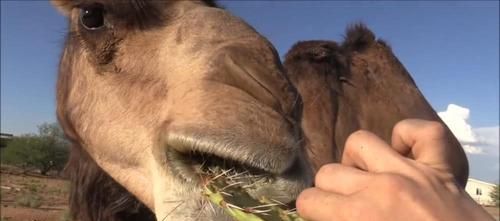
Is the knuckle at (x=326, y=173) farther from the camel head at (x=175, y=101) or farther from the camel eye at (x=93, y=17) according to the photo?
the camel eye at (x=93, y=17)

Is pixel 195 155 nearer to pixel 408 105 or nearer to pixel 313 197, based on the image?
pixel 313 197

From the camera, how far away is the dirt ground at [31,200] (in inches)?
735

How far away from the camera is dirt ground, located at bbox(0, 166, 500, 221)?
18.7 m

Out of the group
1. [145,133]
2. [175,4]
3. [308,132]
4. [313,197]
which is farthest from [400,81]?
[313,197]

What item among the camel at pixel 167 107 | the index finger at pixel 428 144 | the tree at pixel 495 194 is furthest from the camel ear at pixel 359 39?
the tree at pixel 495 194

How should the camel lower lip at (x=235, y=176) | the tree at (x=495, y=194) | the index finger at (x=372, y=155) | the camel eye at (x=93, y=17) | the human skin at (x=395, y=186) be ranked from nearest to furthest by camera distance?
the human skin at (x=395, y=186)
the index finger at (x=372, y=155)
the camel lower lip at (x=235, y=176)
the camel eye at (x=93, y=17)
the tree at (x=495, y=194)

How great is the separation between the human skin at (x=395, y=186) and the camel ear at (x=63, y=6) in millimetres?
2998

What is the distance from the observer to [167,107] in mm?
2871

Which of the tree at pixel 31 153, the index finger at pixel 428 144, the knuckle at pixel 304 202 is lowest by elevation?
the tree at pixel 31 153

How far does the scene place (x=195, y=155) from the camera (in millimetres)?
2451

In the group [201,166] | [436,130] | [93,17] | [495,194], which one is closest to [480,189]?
[495,194]

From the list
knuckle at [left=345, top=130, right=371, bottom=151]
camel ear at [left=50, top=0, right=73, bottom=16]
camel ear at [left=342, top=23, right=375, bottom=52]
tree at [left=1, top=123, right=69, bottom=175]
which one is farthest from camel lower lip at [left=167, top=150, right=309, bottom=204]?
tree at [left=1, top=123, right=69, bottom=175]

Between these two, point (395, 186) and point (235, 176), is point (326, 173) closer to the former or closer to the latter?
point (395, 186)

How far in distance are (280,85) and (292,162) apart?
416 millimetres
